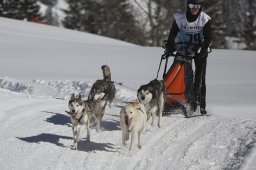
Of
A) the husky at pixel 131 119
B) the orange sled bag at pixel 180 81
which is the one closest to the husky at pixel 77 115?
the husky at pixel 131 119

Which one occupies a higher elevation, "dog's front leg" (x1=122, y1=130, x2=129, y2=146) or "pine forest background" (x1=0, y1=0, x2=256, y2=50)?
"pine forest background" (x1=0, y1=0, x2=256, y2=50)

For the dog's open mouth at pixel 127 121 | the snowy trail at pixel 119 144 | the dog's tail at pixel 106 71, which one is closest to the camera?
the snowy trail at pixel 119 144

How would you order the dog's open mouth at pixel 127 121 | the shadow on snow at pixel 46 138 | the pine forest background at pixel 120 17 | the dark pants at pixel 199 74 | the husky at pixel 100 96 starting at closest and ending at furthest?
the dog's open mouth at pixel 127 121
the shadow on snow at pixel 46 138
the husky at pixel 100 96
the dark pants at pixel 199 74
the pine forest background at pixel 120 17

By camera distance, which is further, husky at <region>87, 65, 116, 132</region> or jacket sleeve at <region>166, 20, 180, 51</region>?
jacket sleeve at <region>166, 20, 180, 51</region>

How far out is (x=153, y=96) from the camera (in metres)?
7.41

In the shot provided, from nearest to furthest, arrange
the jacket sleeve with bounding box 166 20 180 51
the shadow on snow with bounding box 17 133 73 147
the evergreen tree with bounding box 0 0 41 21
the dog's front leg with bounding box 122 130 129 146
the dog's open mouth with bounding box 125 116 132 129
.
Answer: the dog's open mouth with bounding box 125 116 132 129 < the dog's front leg with bounding box 122 130 129 146 < the shadow on snow with bounding box 17 133 73 147 < the jacket sleeve with bounding box 166 20 180 51 < the evergreen tree with bounding box 0 0 41 21

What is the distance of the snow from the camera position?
613cm

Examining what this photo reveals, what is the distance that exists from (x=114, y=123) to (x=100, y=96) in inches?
29.4

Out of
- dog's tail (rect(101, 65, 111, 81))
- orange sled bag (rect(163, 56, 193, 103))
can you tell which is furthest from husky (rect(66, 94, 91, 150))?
orange sled bag (rect(163, 56, 193, 103))

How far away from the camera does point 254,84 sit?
40.6 ft

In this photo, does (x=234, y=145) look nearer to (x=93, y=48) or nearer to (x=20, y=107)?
(x=20, y=107)

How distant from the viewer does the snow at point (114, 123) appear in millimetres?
6133

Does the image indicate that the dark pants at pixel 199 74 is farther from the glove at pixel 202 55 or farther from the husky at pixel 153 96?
the husky at pixel 153 96

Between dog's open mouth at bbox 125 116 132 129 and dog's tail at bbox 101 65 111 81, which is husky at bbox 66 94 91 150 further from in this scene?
dog's tail at bbox 101 65 111 81
